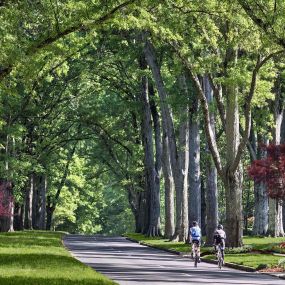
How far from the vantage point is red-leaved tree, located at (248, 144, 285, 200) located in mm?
34594

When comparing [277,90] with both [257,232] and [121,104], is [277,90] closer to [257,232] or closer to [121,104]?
[257,232]

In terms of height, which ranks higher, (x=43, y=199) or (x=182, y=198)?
(x=43, y=199)

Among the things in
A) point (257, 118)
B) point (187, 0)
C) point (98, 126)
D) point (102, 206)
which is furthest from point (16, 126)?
point (102, 206)

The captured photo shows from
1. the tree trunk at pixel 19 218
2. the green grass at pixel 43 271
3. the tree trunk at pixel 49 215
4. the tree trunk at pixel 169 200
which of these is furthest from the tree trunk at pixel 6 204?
the tree trunk at pixel 49 215

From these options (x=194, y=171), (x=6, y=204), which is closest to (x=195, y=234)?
(x=194, y=171)

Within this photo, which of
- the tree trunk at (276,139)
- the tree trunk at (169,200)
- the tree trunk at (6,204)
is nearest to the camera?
the tree trunk at (276,139)

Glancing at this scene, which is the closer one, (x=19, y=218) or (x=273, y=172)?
(x=273, y=172)

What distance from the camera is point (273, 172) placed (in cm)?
3525

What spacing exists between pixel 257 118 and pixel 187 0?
15.9m

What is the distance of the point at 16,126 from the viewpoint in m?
51.0

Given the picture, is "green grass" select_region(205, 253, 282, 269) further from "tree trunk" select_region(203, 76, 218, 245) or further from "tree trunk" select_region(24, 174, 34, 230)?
"tree trunk" select_region(24, 174, 34, 230)

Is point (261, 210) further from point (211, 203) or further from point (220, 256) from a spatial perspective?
point (220, 256)

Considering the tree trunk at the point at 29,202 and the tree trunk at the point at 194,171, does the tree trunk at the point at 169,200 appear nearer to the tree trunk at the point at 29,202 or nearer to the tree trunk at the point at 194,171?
the tree trunk at the point at 194,171

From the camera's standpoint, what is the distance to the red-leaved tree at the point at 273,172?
113ft
